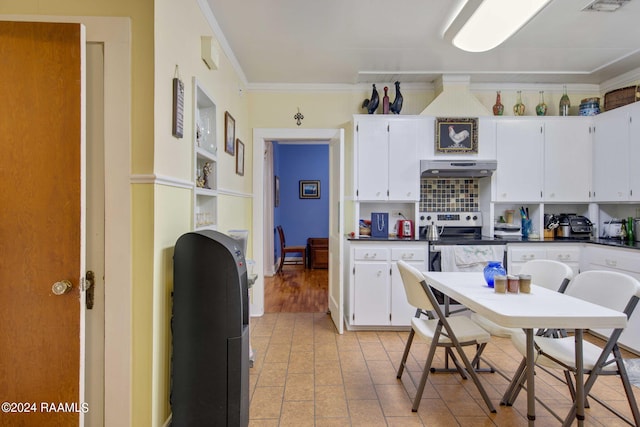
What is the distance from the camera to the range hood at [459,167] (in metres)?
3.51

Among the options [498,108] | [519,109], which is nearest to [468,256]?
[498,108]

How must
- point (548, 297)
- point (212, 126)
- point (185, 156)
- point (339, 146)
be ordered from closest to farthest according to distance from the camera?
point (548, 297) → point (185, 156) → point (212, 126) → point (339, 146)

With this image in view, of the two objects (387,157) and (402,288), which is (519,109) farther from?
(402,288)

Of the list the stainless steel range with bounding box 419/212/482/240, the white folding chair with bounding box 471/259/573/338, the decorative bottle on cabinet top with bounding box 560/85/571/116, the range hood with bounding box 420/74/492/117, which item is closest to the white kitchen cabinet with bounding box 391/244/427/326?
the stainless steel range with bounding box 419/212/482/240

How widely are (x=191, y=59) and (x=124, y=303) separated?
1511mm

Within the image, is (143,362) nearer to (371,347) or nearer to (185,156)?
(185,156)

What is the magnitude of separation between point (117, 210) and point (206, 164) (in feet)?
3.46

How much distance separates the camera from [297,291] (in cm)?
509

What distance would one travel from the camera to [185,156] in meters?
2.03

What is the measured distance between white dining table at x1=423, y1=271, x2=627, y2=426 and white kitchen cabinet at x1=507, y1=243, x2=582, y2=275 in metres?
1.54

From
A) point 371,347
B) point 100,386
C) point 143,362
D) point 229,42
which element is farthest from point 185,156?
point 371,347

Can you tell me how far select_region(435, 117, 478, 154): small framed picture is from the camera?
3.64 meters

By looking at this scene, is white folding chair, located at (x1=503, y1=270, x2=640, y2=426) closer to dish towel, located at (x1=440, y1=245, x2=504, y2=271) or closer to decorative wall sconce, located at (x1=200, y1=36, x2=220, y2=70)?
dish towel, located at (x1=440, y1=245, x2=504, y2=271)

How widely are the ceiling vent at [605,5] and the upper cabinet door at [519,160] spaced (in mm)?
1296
